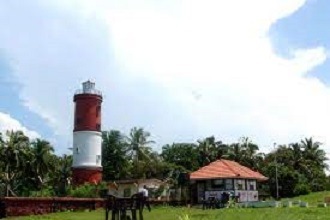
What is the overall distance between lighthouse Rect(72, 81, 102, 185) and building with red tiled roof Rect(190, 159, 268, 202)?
34.0 feet

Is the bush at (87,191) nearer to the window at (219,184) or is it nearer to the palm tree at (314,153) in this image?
the window at (219,184)

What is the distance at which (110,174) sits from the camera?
73.1m

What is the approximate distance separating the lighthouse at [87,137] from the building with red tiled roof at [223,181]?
1037 centimetres

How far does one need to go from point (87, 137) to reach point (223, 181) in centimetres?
1461

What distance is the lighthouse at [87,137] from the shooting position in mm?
59812

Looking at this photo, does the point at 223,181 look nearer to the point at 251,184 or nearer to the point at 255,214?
the point at 251,184

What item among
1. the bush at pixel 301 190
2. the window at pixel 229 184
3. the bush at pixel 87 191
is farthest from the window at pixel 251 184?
the bush at pixel 87 191

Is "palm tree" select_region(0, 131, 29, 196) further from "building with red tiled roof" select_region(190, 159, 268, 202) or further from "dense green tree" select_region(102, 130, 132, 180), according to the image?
"building with red tiled roof" select_region(190, 159, 268, 202)

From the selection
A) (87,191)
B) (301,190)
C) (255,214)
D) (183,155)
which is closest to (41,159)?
(87,191)

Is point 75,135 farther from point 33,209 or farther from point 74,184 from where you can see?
point 33,209

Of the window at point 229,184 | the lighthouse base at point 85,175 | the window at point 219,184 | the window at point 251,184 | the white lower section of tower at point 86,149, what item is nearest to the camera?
the window at point 229,184

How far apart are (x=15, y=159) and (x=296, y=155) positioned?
122 feet

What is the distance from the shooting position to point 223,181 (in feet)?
185

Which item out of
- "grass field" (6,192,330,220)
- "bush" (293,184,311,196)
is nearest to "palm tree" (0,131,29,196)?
"bush" (293,184,311,196)
